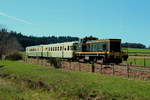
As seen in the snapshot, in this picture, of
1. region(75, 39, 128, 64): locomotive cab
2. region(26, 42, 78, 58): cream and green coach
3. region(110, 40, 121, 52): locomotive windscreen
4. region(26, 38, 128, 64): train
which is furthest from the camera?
region(26, 42, 78, 58): cream and green coach

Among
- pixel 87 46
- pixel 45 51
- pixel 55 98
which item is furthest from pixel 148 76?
pixel 45 51

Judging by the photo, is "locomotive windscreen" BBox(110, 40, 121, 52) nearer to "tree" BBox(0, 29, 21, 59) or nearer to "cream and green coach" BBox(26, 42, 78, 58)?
"cream and green coach" BBox(26, 42, 78, 58)

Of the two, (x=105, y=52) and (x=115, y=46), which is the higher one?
(x=115, y=46)

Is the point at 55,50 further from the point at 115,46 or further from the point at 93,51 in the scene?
the point at 115,46

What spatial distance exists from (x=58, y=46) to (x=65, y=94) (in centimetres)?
2905

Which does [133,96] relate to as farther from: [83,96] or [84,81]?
[84,81]

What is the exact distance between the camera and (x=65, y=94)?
552 inches

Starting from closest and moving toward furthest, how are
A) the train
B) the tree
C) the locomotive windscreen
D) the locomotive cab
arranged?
the locomotive cab
the train
the locomotive windscreen
the tree

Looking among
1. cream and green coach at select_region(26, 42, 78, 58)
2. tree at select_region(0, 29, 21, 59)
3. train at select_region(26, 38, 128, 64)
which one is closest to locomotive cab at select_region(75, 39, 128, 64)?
train at select_region(26, 38, 128, 64)

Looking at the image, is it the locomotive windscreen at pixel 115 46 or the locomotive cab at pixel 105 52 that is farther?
the locomotive windscreen at pixel 115 46

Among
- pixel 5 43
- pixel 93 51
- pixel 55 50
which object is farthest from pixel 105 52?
pixel 5 43

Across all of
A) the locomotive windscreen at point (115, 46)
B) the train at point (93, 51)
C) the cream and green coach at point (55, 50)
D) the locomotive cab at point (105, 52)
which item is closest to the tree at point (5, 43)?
the cream and green coach at point (55, 50)

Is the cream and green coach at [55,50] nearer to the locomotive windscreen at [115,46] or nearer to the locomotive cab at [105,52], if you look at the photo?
the locomotive cab at [105,52]

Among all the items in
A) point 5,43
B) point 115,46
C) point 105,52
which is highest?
point 5,43
